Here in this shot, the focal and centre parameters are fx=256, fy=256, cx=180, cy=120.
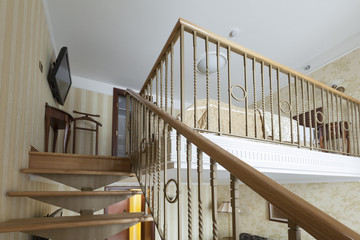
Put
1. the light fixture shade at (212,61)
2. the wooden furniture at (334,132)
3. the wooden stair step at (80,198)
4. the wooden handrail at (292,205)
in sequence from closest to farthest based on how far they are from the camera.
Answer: the wooden handrail at (292,205) < the wooden stair step at (80,198) < the wooden furniture at (334,132) < the light fixture shade at (212,61)

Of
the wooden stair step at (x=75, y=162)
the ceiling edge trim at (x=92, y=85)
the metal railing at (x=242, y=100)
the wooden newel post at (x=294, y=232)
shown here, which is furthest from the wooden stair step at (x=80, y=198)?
the ceiling edge trim at (x=92, y=85)

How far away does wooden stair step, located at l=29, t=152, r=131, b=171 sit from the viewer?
7.64ft

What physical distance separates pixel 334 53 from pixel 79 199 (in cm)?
465

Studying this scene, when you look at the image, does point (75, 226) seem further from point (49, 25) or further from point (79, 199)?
point (49, 25)

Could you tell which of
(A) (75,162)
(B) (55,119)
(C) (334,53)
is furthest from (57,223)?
(C) (334,53)

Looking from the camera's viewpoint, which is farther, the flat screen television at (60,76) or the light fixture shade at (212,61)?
the light fixture shade at (212,61)

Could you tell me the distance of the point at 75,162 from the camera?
8.16 feet

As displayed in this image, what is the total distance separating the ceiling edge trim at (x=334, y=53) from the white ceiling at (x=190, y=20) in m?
0.02

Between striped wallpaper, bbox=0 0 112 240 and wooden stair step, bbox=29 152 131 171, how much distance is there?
0.43 feet

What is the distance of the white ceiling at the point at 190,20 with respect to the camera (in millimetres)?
3428

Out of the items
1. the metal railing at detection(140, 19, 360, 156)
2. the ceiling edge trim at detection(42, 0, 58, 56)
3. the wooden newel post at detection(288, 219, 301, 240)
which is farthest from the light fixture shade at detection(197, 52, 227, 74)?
the wooden newel post at detection(288, 219, 301, 240)

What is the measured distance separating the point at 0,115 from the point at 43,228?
2.49ft

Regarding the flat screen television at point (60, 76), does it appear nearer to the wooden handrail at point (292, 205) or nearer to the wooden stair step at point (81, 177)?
the wooden stair step at point (81, 177)

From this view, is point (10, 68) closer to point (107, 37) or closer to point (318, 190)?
point (107, 37)
